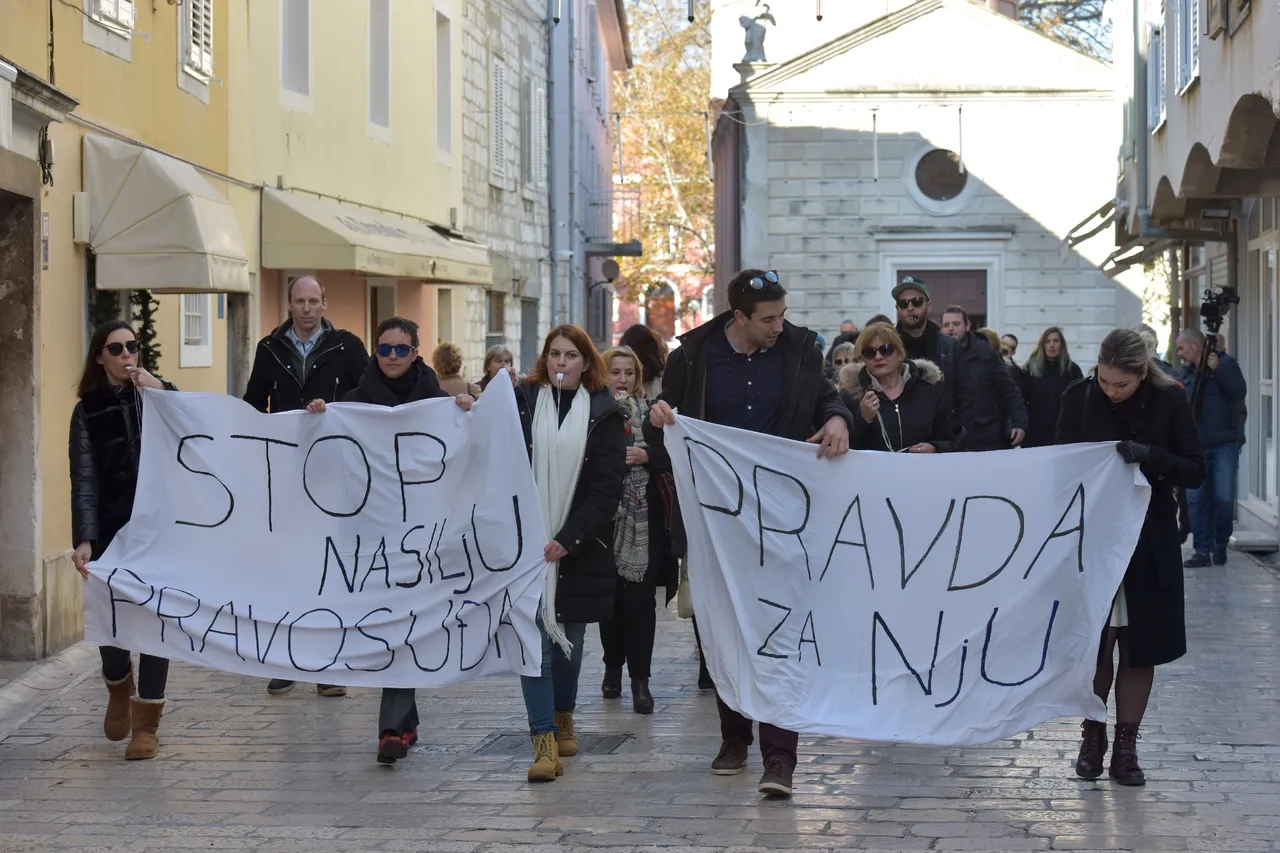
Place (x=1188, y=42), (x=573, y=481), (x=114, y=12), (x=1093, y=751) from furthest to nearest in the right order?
(x=1188, y=42) → (x=114, y=12) → (x=573, y=481) → (x=1093, y=751)

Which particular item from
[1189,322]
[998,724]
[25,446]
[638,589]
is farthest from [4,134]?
[1189,322]

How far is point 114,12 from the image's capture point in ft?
37.1

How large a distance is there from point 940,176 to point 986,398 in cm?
2324

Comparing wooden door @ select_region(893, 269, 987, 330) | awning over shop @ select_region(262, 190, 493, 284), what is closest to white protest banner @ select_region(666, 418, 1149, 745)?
awning over shop @ select_region(262, 190, 493, 284)

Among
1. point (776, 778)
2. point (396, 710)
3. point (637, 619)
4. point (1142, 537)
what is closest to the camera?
point (776, 778)

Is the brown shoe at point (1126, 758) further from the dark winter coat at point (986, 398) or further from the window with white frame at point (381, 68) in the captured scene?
the window with white frame at point (381, 68)

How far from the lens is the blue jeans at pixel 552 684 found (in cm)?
718

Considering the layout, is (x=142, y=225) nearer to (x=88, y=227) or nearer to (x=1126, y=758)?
(x=88, y=227)

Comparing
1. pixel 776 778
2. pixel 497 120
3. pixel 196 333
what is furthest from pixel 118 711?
pixel 497 120

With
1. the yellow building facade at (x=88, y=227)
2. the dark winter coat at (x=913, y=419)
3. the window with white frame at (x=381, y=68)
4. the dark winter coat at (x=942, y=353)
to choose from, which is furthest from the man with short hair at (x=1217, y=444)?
the window with white frame at (x=381, y=68)

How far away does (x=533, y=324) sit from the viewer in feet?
99.8

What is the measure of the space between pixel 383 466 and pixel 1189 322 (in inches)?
611

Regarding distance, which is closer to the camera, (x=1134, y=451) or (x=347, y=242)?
(x=1134, y=451)

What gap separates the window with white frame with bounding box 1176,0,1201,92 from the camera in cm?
1642
